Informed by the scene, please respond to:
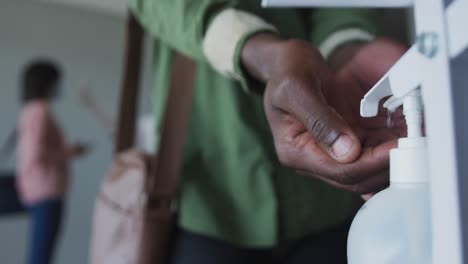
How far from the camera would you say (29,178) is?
1.68 meters

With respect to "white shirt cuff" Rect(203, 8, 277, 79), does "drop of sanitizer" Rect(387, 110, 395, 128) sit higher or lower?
lower

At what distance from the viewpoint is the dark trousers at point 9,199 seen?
185cm

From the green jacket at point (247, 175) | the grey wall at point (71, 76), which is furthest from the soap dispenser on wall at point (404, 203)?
the grey wall at point (71, 76)

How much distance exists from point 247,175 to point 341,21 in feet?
0.64

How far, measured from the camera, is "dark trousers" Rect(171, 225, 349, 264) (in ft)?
1.57

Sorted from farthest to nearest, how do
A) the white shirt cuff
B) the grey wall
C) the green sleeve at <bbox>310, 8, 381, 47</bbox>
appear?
1. the grey wall
2. the green sleeve at <bbox>310, 8, 381, 47</bbox>
3. the white shirt cuff

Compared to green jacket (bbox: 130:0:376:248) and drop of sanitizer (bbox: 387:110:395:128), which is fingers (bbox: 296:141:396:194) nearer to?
drop of sanitizer (bbox: 387:110:395:128)

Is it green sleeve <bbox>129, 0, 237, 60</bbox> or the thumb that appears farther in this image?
green sleeve <bbox>129, 0, 237, 60</bbox>

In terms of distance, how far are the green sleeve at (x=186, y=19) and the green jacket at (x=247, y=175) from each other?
2 centimetres

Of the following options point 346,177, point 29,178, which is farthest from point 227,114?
point 29,178

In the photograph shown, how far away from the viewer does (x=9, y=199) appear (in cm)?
186

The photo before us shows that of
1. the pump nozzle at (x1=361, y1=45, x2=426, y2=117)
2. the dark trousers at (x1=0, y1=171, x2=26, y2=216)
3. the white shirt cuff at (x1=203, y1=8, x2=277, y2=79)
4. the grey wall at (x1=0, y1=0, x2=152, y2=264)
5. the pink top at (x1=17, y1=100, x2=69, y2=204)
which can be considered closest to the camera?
the pump nozzle at (x1=361, y1=45, x2=426, y2=117)

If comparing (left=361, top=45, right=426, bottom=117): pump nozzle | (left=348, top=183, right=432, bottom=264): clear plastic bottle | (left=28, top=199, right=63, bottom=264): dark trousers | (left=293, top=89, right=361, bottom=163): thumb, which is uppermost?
(left=361, top=45, right=426, bottom=117): pump nozzle

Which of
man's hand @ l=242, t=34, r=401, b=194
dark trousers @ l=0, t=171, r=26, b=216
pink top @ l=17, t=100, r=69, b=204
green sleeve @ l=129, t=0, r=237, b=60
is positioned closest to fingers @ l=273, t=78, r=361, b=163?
man's hand @ l=242, t=34, r=401, b=194
